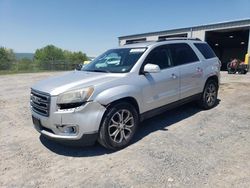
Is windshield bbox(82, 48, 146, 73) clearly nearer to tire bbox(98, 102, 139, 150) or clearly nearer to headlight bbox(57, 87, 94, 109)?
tire bbox(98, 102, 139, 150)

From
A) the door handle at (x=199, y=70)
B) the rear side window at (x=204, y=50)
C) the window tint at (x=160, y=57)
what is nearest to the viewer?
the window tint at (x=160, y=57)

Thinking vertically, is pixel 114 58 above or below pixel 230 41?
below

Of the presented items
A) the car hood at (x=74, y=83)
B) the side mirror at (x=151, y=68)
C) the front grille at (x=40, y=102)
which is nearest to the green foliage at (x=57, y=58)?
the front grille at (x=40, y=102)

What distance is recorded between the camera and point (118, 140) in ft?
14.5

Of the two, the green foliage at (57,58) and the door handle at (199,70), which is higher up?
the green foliage at (57,58)

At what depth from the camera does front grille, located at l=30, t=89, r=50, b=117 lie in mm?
4129

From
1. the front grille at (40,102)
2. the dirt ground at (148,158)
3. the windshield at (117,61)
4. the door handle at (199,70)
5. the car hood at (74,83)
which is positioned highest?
the windshield at (117,61)

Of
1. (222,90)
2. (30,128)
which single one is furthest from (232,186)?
(222,90)

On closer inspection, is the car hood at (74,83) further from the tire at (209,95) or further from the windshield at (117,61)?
the tire at (209,95)

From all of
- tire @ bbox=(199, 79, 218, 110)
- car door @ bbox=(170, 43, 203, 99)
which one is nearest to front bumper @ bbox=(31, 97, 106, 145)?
car door @ bbox=(170, 43, 203, 99)

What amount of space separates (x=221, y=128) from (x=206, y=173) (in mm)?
2047

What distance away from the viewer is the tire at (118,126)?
13.7 feet

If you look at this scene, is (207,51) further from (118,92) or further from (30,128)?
(30,128)

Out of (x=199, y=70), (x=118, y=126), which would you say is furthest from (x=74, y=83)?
(x=199, y=70)
